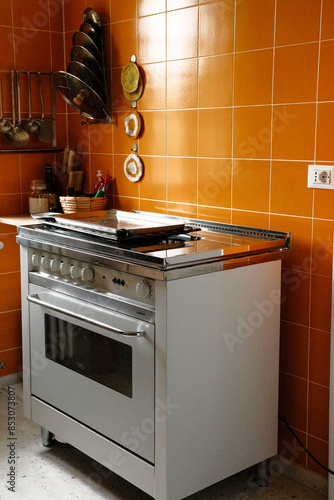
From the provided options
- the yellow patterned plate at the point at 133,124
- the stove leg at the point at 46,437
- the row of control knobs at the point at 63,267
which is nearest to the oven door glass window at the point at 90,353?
the row of control knobs at the point at 63,267

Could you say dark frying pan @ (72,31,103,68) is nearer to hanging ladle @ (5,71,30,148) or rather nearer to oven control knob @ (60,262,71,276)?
hanging ladle @ (5,71,30,148)

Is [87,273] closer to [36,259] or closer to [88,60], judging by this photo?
[36,259]

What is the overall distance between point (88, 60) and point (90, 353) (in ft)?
→ 4.34

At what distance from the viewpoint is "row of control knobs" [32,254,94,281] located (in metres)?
2.04

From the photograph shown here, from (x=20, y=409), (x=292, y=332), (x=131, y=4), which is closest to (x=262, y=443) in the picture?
(x=292, y=332)

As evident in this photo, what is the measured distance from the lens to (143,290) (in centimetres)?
182

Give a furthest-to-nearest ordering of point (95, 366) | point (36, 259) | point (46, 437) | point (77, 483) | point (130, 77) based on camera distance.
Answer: point (130, 77)
point (46, 437)
point (36, 259)
point (77, 483)
point (95, 366)

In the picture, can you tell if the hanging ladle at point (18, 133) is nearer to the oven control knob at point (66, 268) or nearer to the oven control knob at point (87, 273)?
the oven control knob at point (66, 268)

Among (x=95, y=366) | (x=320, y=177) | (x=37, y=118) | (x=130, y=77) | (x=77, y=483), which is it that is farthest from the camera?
(x=37, y=118)

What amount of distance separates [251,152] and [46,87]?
4.18ft

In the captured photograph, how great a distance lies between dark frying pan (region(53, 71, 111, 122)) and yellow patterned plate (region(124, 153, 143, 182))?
24 centimetres

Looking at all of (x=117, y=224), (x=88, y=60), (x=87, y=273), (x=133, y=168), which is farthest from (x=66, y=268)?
(x=88, y=60)

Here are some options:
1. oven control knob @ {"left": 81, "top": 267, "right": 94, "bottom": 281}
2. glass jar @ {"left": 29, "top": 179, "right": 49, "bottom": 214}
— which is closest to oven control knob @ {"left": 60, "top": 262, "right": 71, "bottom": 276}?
oven control knob @ {"left": 81, "top": 267, "right": 94, "bottom": 281}

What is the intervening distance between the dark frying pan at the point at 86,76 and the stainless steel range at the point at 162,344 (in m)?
0.72
